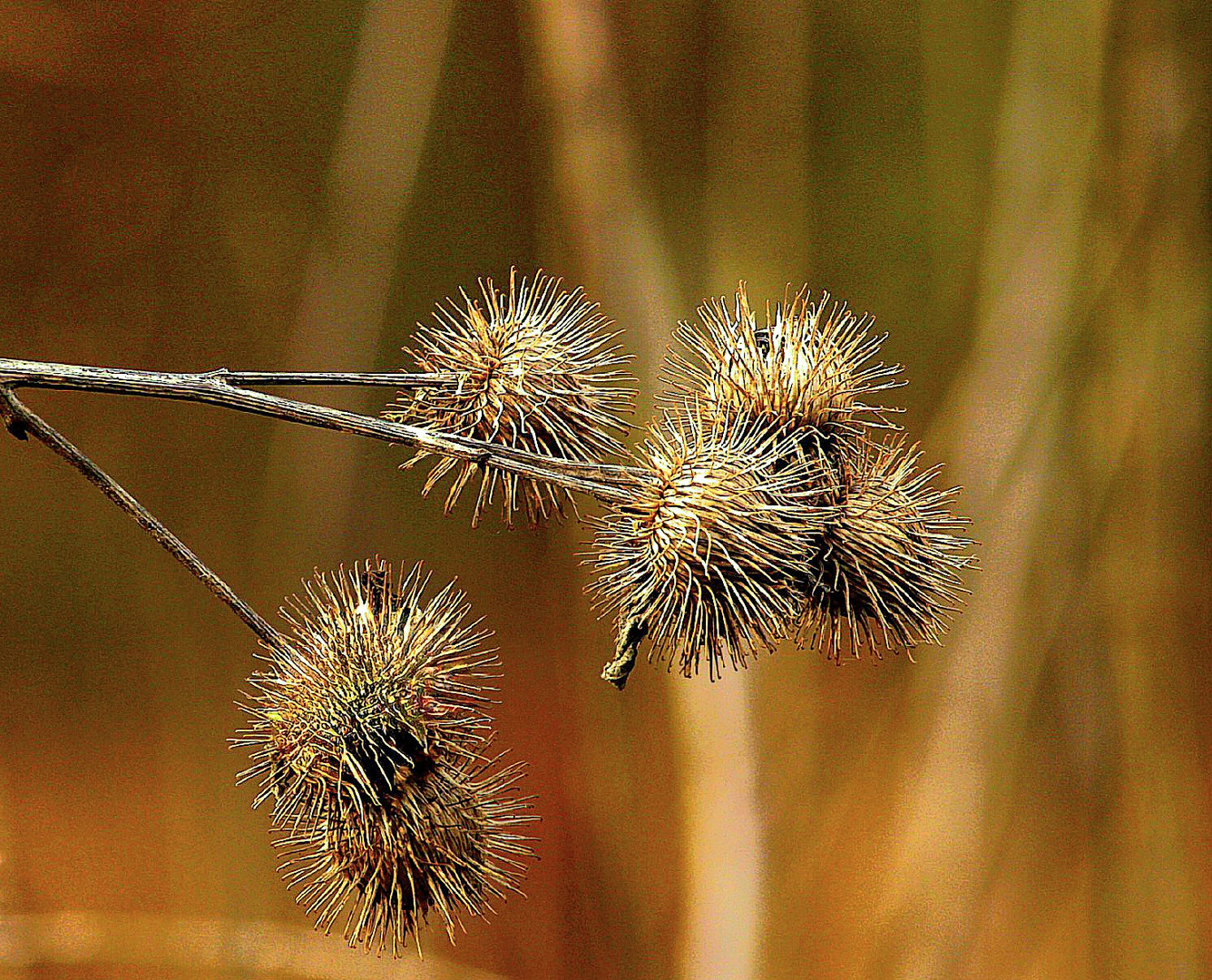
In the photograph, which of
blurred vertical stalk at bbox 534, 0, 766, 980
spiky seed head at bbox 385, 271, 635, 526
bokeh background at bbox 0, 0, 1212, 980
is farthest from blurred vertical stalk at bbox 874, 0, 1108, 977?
spiky seed head at bbox 385, 271, 635, 526

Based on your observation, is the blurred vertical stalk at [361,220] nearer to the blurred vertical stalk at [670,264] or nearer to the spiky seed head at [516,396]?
the blurred vertical stalk at [670,264]

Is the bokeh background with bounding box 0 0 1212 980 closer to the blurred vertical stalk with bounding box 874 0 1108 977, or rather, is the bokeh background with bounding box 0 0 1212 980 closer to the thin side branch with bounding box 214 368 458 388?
the blurred vertical stalk with bounding box 874 0 1108 977

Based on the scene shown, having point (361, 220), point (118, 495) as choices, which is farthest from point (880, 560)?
point (361, 220)

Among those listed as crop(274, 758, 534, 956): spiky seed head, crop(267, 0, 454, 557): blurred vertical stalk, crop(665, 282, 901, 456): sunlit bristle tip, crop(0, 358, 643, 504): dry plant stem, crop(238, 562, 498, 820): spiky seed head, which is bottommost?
crop(274, 758, 534, 956): spiky seed head

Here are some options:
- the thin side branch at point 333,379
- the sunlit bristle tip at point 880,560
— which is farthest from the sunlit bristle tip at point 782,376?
the thin side branch at point 333,379

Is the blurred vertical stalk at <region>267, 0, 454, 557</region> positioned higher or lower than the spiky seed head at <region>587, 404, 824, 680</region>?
higher

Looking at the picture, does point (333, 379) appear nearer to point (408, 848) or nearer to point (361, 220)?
point (408, 848)
